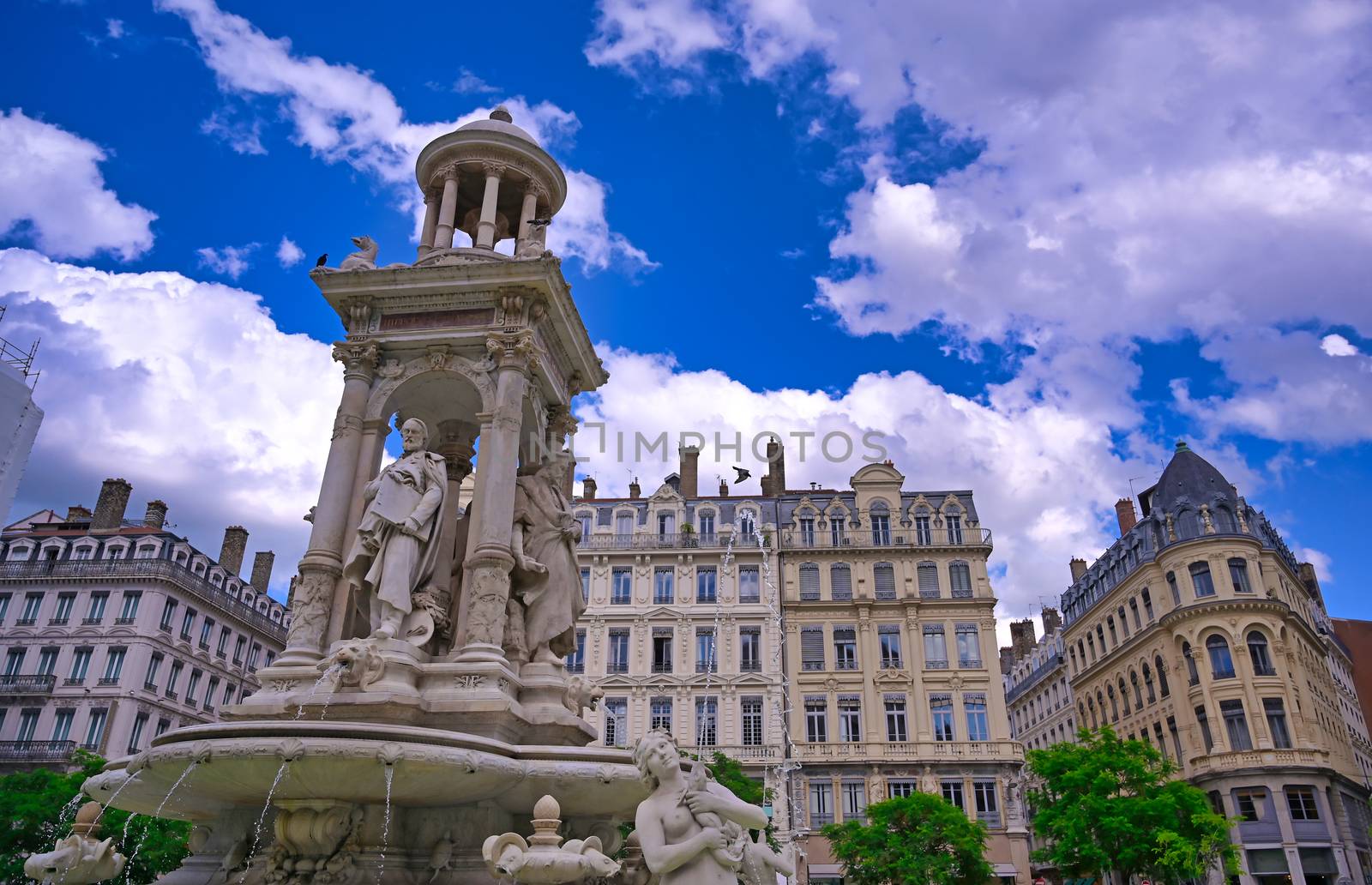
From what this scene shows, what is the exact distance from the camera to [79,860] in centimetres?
744

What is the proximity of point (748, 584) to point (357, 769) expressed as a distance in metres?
42.5

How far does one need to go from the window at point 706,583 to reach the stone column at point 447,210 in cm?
3669

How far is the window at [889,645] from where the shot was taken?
156 ft

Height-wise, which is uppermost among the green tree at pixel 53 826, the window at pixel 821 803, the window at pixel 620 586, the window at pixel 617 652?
the window at pixel 620 586

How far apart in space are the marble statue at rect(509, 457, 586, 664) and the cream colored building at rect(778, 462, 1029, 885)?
118 ft

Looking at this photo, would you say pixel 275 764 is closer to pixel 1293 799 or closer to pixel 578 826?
pixel 578 826

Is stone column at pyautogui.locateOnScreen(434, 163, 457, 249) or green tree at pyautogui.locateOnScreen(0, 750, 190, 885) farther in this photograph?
green tree at pyautogui.locateOnScreen(0, 750, 190, 885)

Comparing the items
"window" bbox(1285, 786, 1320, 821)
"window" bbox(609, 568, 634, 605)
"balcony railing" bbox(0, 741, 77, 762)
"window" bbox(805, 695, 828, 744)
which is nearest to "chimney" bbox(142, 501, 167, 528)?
"balcony railing" bbox(0, 741, 77, 762)

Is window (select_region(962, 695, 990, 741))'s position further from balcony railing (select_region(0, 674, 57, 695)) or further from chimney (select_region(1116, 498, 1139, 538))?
balcony railing (select_region(0, 674, 57, 695))

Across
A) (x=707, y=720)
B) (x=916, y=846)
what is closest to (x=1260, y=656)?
(x=916, y=846)

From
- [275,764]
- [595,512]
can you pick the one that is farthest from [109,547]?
[275,764]

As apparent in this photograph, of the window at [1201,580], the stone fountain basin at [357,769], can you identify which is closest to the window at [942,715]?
the window at [1201,580]

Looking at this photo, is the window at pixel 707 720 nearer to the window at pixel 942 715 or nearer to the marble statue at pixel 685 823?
the window at pixel 942 715

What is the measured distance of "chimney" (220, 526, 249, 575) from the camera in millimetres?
52625
